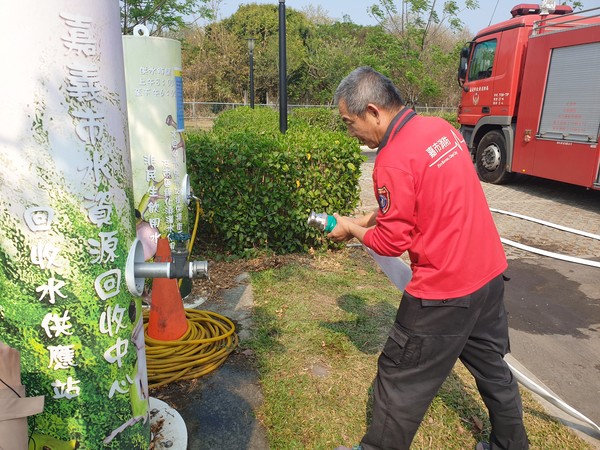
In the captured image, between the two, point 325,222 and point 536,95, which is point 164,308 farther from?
point 536,95

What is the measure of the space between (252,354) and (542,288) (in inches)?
131

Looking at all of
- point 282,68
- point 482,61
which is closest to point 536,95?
point 482,61

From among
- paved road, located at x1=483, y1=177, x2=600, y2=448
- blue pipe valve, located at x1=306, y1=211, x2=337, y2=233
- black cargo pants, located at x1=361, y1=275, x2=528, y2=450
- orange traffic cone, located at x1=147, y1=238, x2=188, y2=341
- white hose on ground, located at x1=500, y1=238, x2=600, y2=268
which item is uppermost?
blue pipe valve, located at x1=306, y1=211, x2=337, y2=233

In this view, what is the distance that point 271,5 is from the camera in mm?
33156

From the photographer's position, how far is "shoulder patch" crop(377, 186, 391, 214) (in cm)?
193

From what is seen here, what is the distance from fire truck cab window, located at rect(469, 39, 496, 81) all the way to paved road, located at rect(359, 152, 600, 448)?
3.44 m

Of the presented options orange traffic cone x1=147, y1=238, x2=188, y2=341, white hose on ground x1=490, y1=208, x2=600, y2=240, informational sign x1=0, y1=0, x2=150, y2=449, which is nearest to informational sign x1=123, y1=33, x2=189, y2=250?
orange traffic cone x1=147, y1=238, x2=188, y2=341

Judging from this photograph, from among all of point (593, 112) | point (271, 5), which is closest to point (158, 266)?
point (593, 112)

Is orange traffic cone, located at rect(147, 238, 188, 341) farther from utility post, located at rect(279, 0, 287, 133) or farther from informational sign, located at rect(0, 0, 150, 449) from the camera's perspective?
utility post, located at rect(279, 0, 287, 133)

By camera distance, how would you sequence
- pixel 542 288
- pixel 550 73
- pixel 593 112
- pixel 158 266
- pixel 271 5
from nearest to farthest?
pixel 158 266 → pixel 542 288 → pixel 593 112 → pixel 550 73 → pixel 271 5

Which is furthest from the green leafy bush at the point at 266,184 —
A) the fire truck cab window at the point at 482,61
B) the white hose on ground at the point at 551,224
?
the fire truck cab window at the point at 482,61

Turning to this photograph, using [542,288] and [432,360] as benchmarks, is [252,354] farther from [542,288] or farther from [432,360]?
[542,288]

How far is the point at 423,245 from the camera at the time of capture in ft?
6.55

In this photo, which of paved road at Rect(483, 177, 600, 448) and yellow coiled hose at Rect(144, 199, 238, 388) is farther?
paved road at Rect(483, 177, 600, 448)
